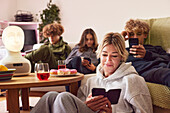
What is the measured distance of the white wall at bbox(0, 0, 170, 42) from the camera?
3816mm

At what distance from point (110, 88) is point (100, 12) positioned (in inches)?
124

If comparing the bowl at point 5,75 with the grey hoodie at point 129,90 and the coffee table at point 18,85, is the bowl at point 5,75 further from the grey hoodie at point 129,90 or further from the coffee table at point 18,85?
the grey hoodie at point 129,90

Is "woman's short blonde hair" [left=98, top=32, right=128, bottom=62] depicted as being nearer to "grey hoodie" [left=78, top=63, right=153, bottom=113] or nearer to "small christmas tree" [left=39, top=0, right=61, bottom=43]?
"grey hoodie" [left=78, top=63, right=153, bottom=113]

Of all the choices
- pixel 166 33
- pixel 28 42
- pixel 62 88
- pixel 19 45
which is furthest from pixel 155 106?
pixel 28 42

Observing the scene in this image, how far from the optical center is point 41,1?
5.76 m

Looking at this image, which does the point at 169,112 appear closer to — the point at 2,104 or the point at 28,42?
the point at 2,104

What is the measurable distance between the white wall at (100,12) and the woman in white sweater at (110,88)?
2.21 metres

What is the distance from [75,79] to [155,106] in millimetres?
592

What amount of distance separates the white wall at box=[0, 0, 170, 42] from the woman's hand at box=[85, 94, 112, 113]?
2.57 m

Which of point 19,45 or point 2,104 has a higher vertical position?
point 19,45

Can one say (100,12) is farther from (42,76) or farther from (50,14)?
(42,76)

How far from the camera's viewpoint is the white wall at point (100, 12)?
12.5 feet

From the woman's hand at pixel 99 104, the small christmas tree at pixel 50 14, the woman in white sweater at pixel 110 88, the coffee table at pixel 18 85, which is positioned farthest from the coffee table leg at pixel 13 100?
the small christmas tree at pixel 50 14

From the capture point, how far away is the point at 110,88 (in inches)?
64.4
